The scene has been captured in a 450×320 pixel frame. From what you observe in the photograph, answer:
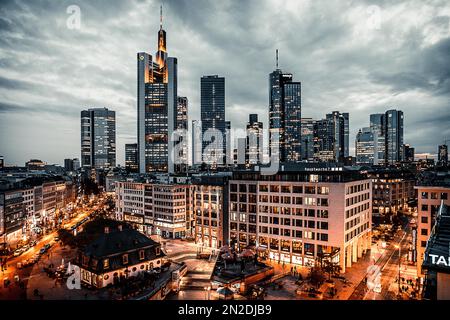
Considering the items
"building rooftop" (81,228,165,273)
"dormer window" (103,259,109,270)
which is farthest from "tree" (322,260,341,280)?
"dormer window" (103,259,109,270)

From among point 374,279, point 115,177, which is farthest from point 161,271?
point 115,177

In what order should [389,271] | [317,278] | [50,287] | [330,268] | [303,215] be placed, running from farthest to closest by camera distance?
[303,215], [389,271], [330,268], [50,287], [317,278]

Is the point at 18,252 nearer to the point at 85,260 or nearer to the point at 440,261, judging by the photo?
the point at 85,260

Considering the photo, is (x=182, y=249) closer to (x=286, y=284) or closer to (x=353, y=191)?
(x=286, y=284)

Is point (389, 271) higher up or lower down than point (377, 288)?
lower down

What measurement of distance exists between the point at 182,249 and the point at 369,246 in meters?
36.3

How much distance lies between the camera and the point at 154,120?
177 m

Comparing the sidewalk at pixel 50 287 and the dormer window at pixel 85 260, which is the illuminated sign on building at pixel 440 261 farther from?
the dormer window at pixel 85 260

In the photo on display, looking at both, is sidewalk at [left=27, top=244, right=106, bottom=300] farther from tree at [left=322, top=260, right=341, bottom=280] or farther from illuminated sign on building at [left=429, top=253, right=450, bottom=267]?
tree at [left=322, top=260, right=341, bottom=280]

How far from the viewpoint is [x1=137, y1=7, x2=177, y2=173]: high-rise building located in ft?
579

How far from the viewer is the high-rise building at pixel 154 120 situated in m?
176

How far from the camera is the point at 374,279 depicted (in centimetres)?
3853

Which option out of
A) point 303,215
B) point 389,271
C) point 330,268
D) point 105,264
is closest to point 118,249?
point 105,264
